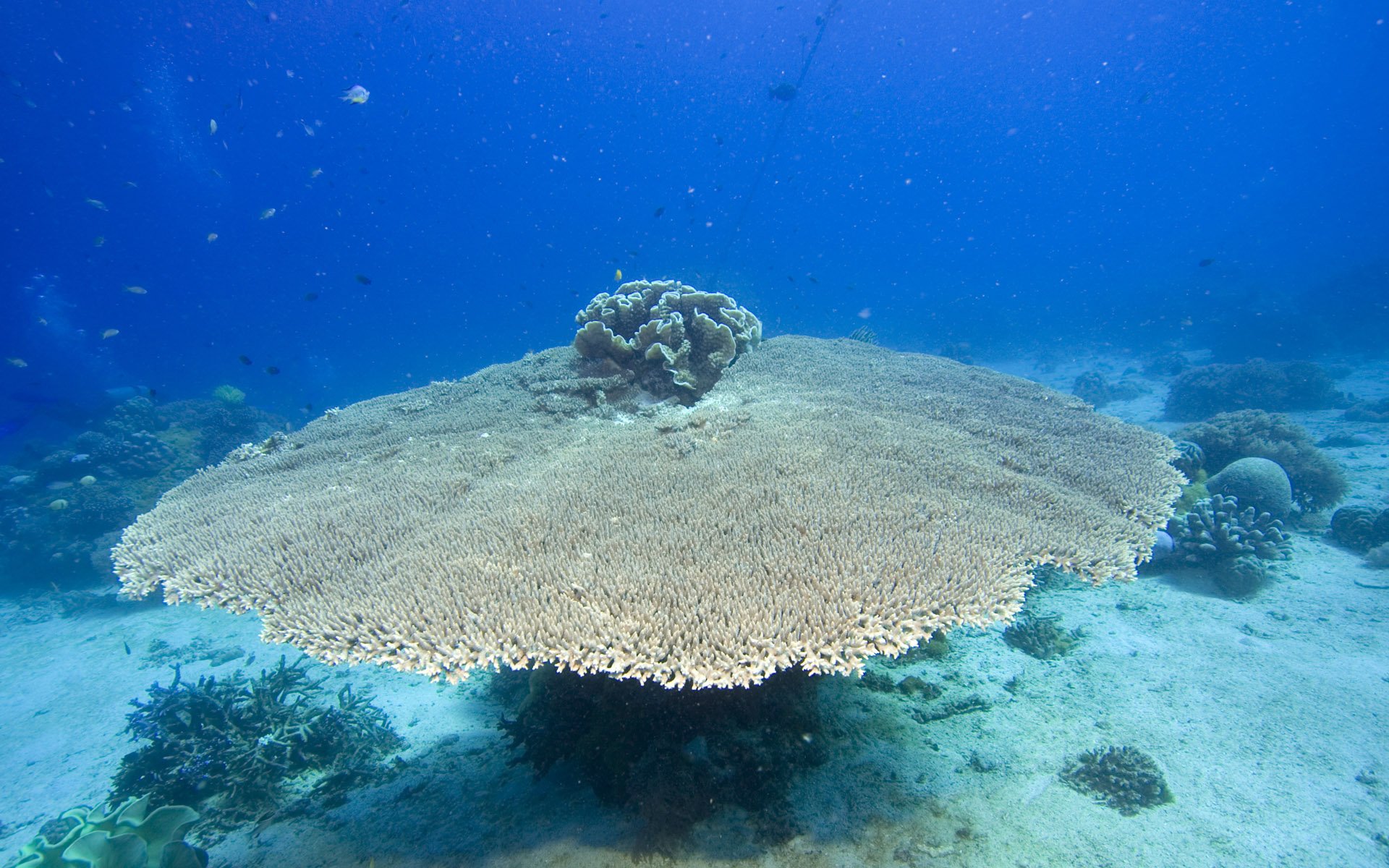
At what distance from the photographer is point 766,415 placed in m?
5.71

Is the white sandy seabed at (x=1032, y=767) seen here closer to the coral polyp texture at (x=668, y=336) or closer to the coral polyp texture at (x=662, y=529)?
the coral polyp texture at (x=662, y=529)

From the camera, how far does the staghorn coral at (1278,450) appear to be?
9.36 meters

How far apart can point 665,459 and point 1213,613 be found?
7.08m

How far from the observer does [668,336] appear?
23.4ft

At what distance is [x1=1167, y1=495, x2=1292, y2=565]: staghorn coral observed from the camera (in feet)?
23.3

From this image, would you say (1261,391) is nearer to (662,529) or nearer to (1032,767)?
(1032,767)

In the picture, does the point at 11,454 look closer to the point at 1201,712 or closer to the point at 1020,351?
the point at 1201,712

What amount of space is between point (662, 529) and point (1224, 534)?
8149 mm

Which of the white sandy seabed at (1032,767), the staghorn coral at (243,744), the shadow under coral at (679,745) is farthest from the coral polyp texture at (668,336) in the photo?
the staghorn coral at (243,744)

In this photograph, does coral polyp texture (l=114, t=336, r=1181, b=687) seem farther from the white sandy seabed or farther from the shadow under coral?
the white sandy seabed

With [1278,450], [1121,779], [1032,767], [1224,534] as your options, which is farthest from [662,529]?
[1278,450]

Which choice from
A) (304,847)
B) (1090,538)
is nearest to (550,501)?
(304,847)

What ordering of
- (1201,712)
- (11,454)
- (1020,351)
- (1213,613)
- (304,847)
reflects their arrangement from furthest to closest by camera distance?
(1020,351), (11,454), (1213,613), (1201,712), (304,847)

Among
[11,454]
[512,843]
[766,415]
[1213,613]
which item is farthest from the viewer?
[11,454]
